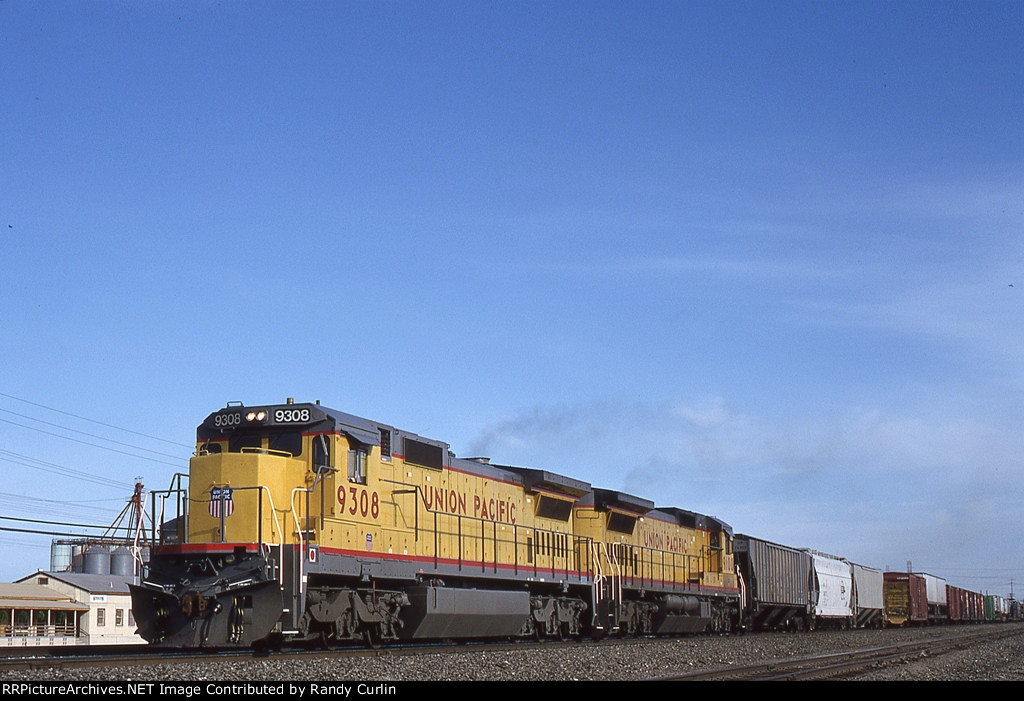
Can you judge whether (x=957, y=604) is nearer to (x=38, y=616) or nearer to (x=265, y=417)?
(x=38, y=616)

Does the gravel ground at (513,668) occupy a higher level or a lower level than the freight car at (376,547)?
lower

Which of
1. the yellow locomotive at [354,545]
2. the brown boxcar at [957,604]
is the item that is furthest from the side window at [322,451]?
the brown boxcar at [957,604]

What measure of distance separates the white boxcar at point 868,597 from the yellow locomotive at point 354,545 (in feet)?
75.7

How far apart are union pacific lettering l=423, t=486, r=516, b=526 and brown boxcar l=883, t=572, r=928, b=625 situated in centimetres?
3182

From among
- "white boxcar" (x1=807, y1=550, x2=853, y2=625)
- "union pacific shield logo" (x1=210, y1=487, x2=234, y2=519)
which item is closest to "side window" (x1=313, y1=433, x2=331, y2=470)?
"union pacific shield logo" (x1=210, y1=487, x2=234, y2=519)

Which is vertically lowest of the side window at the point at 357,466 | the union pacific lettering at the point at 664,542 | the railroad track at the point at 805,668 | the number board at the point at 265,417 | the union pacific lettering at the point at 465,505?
the railroad track at the point at 805,668

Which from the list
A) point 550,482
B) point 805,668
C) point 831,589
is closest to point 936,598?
point 831,589

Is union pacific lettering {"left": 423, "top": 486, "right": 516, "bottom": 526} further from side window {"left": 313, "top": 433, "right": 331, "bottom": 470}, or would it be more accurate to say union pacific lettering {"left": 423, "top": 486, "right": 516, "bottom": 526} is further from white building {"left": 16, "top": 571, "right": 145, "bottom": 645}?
white building {"left": 16, "top": 571, "right": 145, "bottom": 645}

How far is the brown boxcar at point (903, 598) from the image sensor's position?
46.4 meters

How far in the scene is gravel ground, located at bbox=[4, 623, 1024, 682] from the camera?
11000 millimetres

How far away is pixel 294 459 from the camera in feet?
49.7

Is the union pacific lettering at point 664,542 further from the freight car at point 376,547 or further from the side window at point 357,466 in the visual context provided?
the side window at point 357,466
